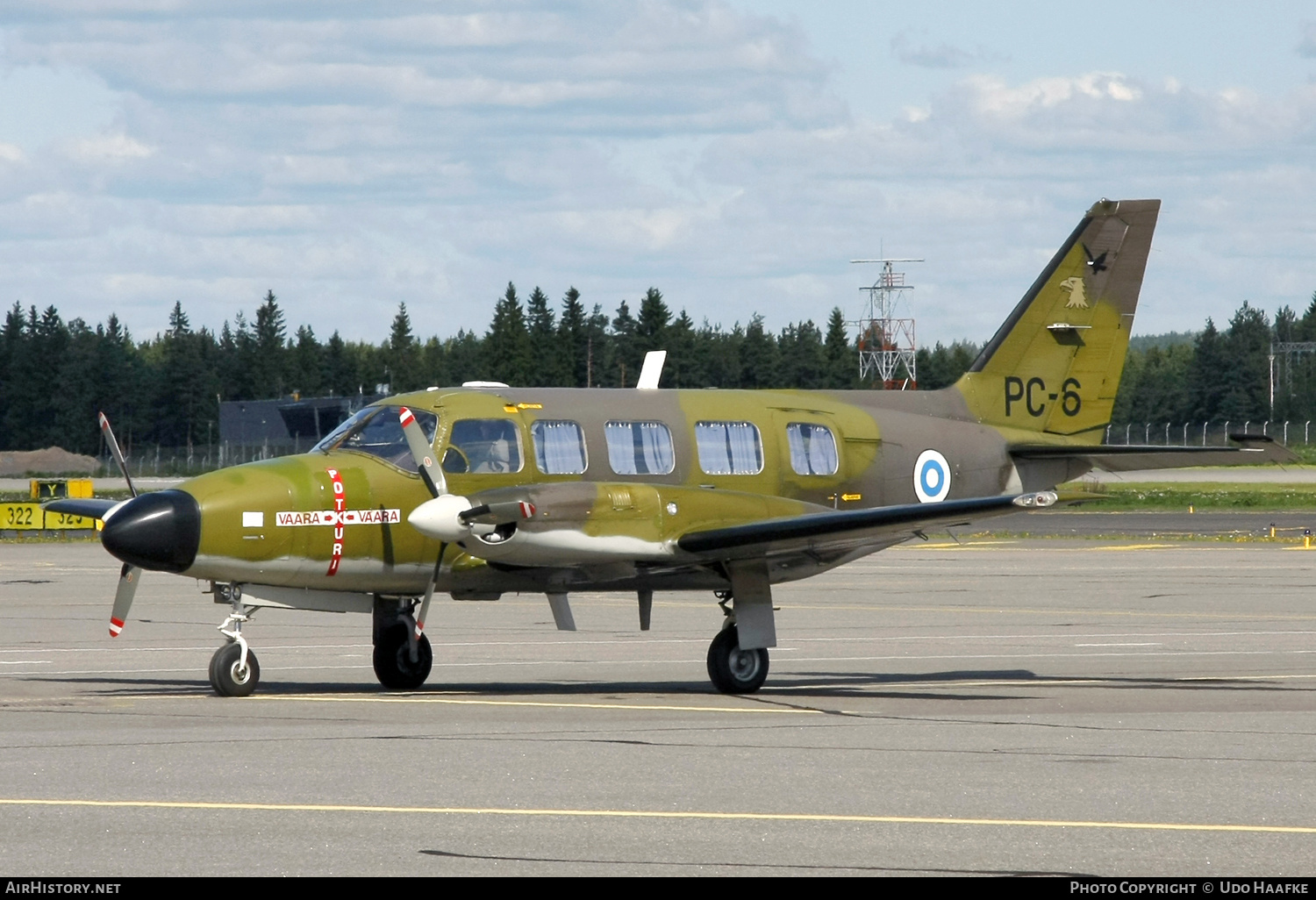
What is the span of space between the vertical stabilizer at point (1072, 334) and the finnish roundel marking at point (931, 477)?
1423 mm

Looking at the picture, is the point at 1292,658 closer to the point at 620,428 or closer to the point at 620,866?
the point at 620,428

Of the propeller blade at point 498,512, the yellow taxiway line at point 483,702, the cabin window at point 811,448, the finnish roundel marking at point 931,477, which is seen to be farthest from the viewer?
the finnish roundel marking at point 931,477

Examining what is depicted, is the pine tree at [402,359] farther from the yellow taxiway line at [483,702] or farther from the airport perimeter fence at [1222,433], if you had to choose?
the yellow taxiway line at [483,702]

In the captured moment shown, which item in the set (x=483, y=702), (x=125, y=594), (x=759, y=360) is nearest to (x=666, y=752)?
(x=483, y=702)

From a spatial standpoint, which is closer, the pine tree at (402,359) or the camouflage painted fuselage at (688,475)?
the camouflage painted fuselage at (688,475)

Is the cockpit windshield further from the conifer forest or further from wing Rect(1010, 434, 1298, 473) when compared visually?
the conifer forest

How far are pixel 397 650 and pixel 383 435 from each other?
2195 millimetres

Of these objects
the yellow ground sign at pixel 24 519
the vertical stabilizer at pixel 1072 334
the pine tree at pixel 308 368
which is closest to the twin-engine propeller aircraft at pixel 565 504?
the vertical stabilizer at pixel 1072 334

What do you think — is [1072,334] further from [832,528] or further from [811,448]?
[832,528]

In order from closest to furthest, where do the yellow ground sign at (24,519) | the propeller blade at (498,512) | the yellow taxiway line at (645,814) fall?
1. the yellow taxiway line at (645,814)
2. the propeller blade at (498,512)
3. the yellow ground sign at (24,519)

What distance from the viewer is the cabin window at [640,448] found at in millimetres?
17484

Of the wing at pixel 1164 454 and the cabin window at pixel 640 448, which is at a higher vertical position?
the cabin window at pixel 640 448

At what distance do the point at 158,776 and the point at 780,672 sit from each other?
31.3 ft
